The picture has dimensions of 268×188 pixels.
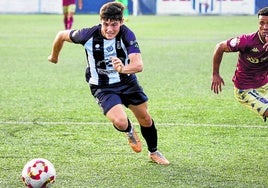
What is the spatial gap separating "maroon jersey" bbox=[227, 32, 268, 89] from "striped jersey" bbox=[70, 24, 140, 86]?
1.04m

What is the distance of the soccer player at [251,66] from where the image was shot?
7820 millimetres

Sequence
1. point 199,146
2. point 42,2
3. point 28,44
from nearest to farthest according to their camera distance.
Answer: point 199,146
point 28,44
point 42,2

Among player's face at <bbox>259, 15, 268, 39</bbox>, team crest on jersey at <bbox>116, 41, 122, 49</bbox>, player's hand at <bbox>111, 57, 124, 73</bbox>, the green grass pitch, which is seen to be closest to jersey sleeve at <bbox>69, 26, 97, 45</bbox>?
team crest on jersey at <bbox>116, 41, 122, 49</bbox>

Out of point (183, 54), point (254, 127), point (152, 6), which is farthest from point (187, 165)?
point (152, 6)

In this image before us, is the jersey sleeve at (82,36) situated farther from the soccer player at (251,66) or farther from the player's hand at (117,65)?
the soccer player at (251,66)

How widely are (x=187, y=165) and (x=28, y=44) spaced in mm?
15462

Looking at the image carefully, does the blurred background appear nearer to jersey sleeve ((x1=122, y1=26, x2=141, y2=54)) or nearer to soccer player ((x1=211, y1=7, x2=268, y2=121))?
soccer player ((x1=211, y1=7, x2=268, y2=121))

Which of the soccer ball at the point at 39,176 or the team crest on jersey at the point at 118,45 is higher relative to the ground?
the team crest on jersey at the point at 118,45

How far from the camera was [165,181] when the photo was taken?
6855 millimetres

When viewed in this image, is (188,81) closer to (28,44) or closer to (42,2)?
(28,44)

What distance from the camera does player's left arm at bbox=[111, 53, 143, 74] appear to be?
7.14 meters

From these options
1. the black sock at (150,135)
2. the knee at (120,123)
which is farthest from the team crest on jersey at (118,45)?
the black sock at (150,135)

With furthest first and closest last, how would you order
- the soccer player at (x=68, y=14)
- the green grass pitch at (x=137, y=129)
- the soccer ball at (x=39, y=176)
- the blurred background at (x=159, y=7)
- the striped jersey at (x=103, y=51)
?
the blurred background at (x=159, y=7) → the soccer player at (x=68, y=14) → the striped jersey at (x=103, y=51) → the green grass pitch at (x=137, y=129) → the soccer ball at (x=39, y=176)

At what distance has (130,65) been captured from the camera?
289 inches
